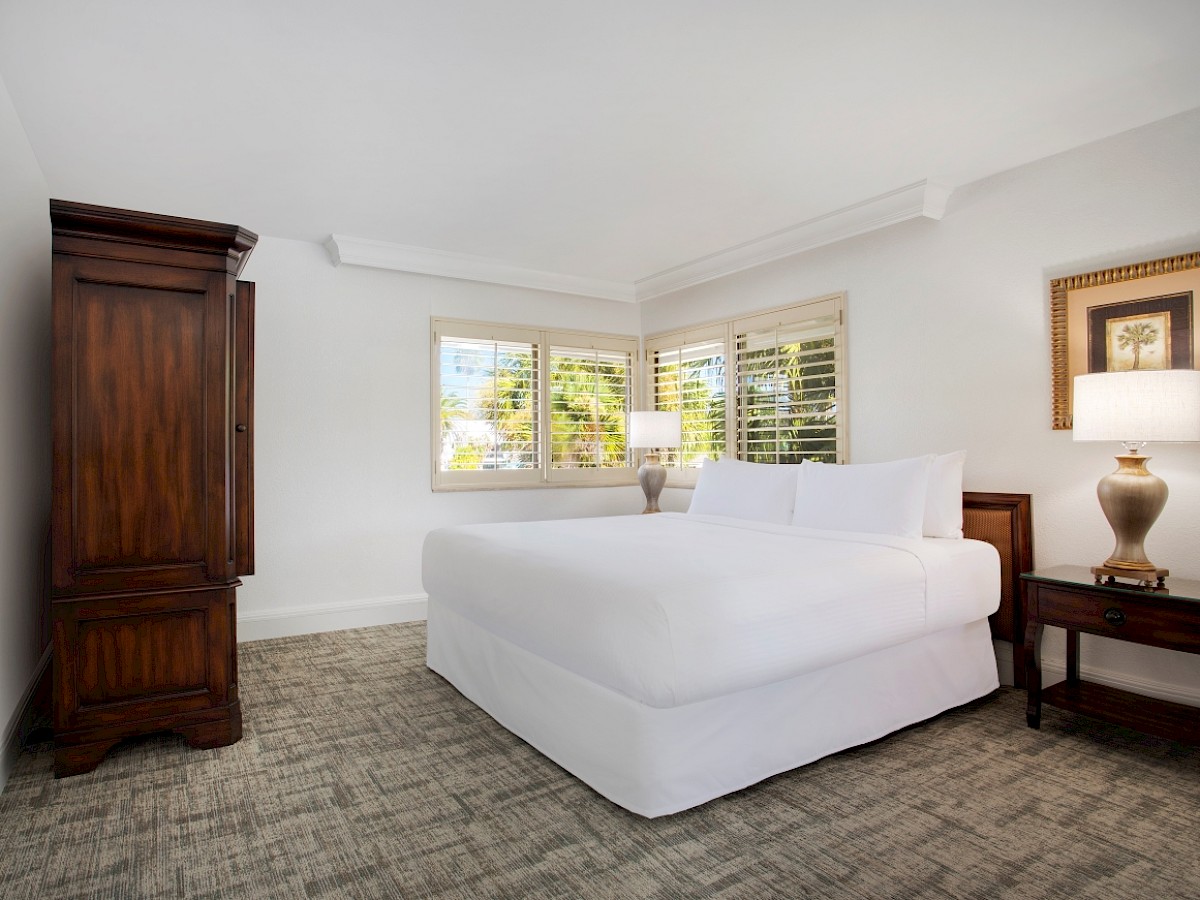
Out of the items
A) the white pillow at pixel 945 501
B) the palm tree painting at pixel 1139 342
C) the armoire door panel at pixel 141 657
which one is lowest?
the armoire door panel at pixel 141 657

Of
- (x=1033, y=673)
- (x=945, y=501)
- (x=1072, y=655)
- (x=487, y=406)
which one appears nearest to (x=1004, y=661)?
(x=1072, y=655)

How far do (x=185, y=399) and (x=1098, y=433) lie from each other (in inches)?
137

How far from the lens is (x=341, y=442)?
4723 mm

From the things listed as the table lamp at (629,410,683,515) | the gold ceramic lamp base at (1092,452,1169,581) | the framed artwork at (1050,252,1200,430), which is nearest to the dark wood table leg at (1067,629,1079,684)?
the gold ceramic lamp base at (1092,452,1169,581)

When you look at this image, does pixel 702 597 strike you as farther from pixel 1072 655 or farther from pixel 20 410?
pixel 20 410

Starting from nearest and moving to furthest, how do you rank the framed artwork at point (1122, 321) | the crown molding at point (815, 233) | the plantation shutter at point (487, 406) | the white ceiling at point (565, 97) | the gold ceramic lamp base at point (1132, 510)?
the white ceiling at point (565, 97) < the gold ceramic lamp base at point (1132, 510) < the framed artwork at point (1122, 321) < the crown molding at point (815, 233) < the plantation shutter at point (487, 406)

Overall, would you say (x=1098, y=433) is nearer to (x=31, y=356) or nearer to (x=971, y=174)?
(x=971, y=174)

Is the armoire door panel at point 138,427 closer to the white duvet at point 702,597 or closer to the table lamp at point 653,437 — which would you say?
the white duvet at point 702,597

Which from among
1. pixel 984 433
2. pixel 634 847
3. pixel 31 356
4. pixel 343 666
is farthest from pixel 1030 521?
pixel 31 356

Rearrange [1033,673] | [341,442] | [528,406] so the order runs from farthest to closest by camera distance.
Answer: [528,406] → [341,442] → [1033,673]

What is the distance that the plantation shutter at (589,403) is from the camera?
18.5ft

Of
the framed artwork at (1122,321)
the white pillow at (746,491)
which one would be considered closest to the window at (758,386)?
the white pillow at (746,491)

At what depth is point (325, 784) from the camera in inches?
94.1

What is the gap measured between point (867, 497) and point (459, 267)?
3165mm
